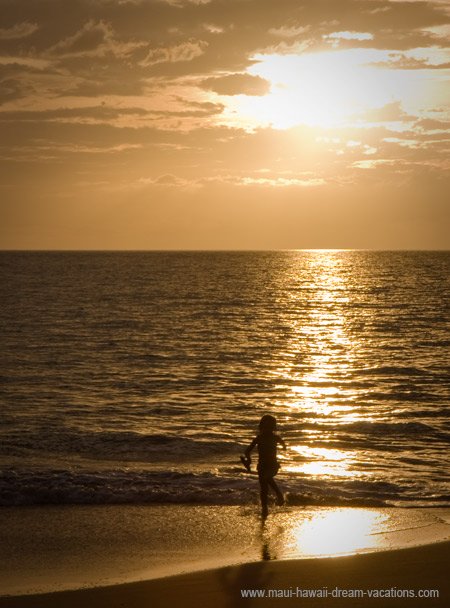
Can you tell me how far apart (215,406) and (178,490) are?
11209 millimetres

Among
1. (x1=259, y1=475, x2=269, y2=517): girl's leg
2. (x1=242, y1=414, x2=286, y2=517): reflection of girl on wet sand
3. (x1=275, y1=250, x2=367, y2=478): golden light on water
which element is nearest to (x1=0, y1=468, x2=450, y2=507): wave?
(x1=275, y1=250, x2=367, y2=478): golden light on water

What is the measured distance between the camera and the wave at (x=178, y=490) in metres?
16.1

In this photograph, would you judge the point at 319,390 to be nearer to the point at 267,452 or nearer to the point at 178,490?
the point at 178,490

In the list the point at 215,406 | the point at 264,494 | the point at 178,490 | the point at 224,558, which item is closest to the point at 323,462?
the point at 178,490

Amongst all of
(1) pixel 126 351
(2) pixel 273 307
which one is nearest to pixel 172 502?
(1) pixel 126 351

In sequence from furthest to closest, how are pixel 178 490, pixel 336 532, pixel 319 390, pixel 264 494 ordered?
pixel 319 390, pixel 178 490, pixel 264 494, pixel 336 532

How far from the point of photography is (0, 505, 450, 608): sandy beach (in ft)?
34.0

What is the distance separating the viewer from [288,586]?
10.6 metres

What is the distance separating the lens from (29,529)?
14.1 metres

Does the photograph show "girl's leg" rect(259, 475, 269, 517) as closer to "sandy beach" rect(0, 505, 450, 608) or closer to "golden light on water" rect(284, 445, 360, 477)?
"sandy beach" rect(0, 505, 450, 608)

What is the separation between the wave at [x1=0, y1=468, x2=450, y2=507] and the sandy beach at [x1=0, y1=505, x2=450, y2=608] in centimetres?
64

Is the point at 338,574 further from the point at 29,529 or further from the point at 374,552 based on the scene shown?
the point at 29,529

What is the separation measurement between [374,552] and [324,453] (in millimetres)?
9024

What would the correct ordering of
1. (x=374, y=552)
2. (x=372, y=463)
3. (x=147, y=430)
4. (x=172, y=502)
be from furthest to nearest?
1. (x=147, y=430)
2. (x=372, y=463)
3. (x=172, y=502)
4. (x=374, y=552)
